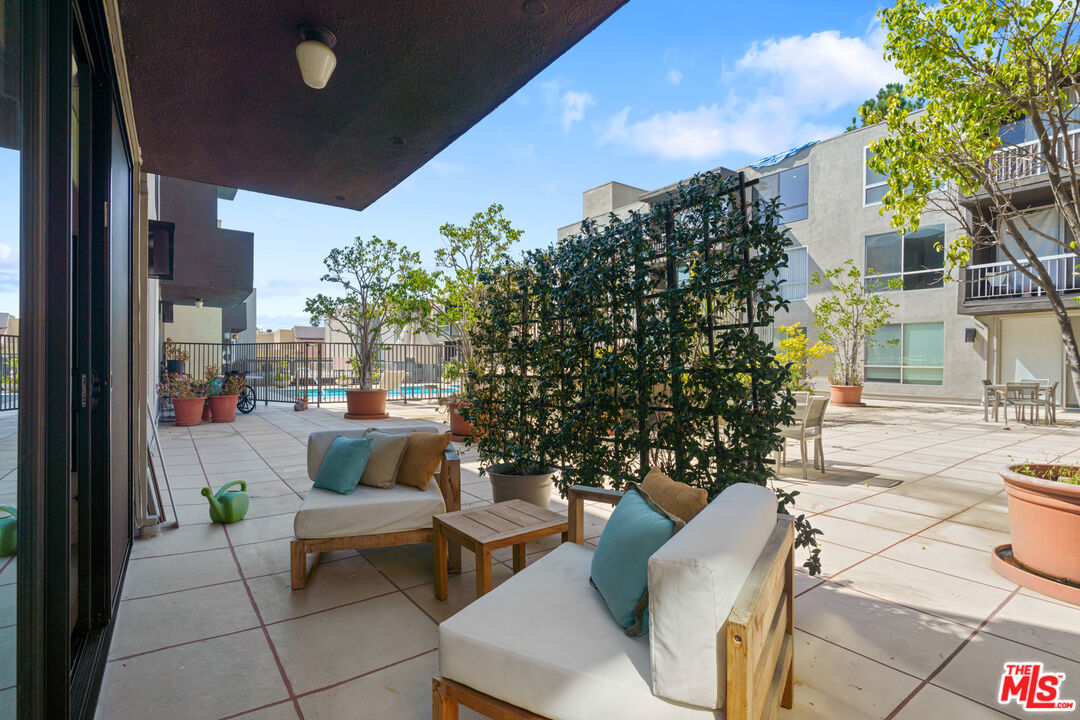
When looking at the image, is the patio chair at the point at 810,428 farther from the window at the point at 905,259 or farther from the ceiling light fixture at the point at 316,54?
the window at the point at 905,259

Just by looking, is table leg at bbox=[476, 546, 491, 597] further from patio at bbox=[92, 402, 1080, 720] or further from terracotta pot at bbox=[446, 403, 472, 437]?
terracotta pot at bbox=[446, 403, 472, 437]

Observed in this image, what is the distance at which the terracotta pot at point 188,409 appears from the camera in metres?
8.03

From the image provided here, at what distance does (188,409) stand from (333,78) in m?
7.09

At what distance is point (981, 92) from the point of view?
276 cm

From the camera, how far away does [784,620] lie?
5.53 ft

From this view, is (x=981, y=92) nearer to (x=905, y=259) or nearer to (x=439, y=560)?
(x=439, y=560)

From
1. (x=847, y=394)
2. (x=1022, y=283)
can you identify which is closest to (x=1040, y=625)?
(x=847, y=394)

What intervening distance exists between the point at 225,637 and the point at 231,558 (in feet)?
3.13

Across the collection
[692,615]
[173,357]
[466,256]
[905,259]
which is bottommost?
[692,615]

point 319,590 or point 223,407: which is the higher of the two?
point 223,407

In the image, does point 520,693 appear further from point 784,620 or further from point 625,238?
point 625,238

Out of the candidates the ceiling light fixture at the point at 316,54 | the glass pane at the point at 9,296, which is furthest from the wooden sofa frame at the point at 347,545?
the ceiling light fixture at the point at 316,54

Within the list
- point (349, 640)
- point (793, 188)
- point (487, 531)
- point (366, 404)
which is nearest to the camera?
point (349, 640)

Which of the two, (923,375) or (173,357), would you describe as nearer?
(173,357)
